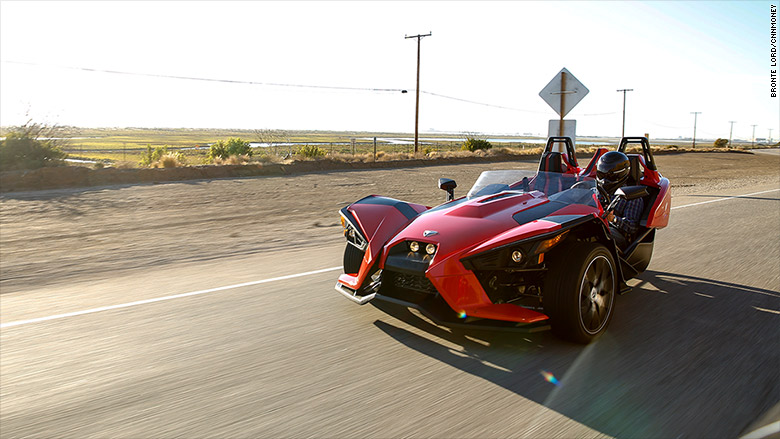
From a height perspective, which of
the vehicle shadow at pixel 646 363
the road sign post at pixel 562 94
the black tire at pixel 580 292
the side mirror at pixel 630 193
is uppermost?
the road sign post at pixel 562 94

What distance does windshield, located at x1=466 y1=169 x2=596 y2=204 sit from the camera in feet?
17.7

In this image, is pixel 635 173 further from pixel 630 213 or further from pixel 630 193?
pixel 630 193

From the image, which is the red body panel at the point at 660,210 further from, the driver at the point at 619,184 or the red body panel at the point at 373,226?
the red body panel at the point at 373,226

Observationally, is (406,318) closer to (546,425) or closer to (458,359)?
(458,359)

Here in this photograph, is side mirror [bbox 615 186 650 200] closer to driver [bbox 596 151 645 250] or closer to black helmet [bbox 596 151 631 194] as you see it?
driver [bbox 596 151 645 250]

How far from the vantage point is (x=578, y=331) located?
159 inches

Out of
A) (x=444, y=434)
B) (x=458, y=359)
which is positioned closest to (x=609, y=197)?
(x=458, y=359)

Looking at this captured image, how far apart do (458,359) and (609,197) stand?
2925 mm

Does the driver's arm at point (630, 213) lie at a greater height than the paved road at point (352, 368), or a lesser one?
greater

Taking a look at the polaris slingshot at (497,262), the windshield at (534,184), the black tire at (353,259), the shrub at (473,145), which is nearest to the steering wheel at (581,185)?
the windshield at (534,184)

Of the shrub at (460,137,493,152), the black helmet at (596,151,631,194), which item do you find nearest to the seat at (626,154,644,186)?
the black helmet at (596,151,631,194)

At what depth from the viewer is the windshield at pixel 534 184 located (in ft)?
17.7

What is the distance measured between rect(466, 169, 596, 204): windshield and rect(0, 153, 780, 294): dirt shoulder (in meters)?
3.58

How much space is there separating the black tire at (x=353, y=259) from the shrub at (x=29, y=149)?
52.7ft
